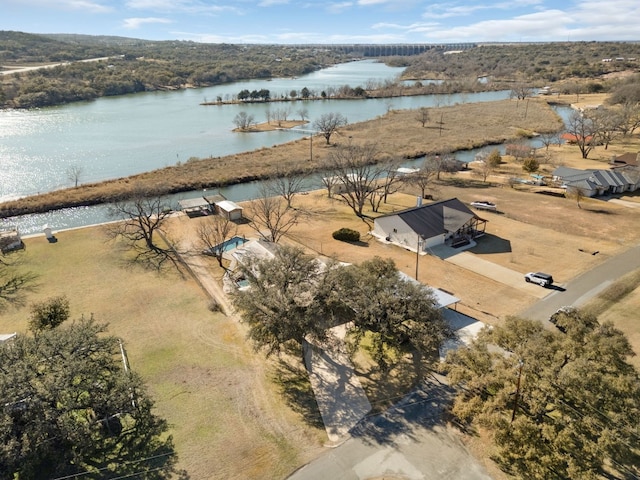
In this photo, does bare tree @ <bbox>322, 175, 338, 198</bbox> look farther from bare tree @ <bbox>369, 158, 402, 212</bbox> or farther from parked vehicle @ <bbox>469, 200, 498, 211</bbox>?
parked vehicle @ <bbox>469, 200, 498, 211</bbox>

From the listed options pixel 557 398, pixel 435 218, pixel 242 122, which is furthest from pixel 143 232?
pixel 242 122

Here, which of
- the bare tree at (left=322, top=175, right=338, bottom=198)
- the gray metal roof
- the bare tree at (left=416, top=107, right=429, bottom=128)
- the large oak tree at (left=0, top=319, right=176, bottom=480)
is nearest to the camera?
the large oak tree at (left=0, top=319, right=176, bottom=480)

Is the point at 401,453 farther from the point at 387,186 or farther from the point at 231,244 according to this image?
the point at 387,186

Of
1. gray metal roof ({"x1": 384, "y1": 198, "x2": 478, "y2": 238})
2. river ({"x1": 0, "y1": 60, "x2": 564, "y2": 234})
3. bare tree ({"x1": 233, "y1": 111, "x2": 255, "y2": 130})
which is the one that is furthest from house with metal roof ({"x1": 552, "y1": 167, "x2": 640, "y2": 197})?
bare tree ({"x1": 233, "y1": 111, "x2": 255, "y2": 130})

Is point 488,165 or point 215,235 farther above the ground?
point 488,165

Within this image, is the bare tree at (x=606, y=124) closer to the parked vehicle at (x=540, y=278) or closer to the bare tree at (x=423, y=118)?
the bare tree at (x=423, y=118)

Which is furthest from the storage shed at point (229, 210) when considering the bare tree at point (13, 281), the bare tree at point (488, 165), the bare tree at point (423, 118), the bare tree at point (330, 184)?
the bare tree at point (423, 118)

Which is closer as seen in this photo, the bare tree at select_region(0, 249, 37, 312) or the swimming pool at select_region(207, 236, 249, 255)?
the bare tree at select_region(0, 249, 37, 312)

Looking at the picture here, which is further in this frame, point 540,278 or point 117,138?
point 117,138
